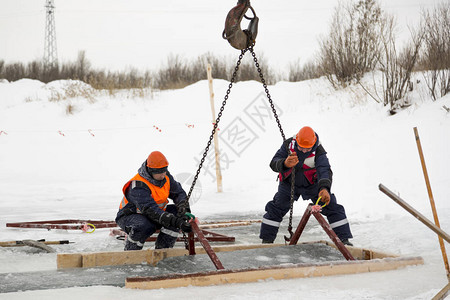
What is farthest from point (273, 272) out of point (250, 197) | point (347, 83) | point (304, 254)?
point (347, 83)

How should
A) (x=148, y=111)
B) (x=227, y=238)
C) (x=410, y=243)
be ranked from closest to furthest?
1. (x=410, y=243)
2. (x=227, y=238)
3. (x=148, y=111)

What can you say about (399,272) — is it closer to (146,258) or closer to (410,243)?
(410,243)

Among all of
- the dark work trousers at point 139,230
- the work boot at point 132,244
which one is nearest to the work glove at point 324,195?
the dark work trousers at point 139,230

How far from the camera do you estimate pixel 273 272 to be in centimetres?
379

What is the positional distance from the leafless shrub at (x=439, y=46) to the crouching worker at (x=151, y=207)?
9729 mm

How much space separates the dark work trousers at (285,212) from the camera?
217 inches

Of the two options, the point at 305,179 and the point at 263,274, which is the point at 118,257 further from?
the point at 305,179

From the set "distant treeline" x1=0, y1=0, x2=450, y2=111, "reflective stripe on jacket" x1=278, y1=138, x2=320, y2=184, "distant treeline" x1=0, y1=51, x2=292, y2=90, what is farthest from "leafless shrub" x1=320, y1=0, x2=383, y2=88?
"reflective stripe on jacket" x1=278, y1=138, x2=320, y2=184

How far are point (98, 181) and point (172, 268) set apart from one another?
36.3ft

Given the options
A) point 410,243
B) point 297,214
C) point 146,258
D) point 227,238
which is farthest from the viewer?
point 297,214

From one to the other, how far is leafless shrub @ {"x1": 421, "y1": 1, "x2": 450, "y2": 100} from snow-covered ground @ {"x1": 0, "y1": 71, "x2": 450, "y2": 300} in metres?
0.54

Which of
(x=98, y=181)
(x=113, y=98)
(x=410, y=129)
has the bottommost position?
(x=98, y=181)

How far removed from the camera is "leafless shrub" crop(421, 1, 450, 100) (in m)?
12.7

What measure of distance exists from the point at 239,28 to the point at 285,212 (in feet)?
7.36
